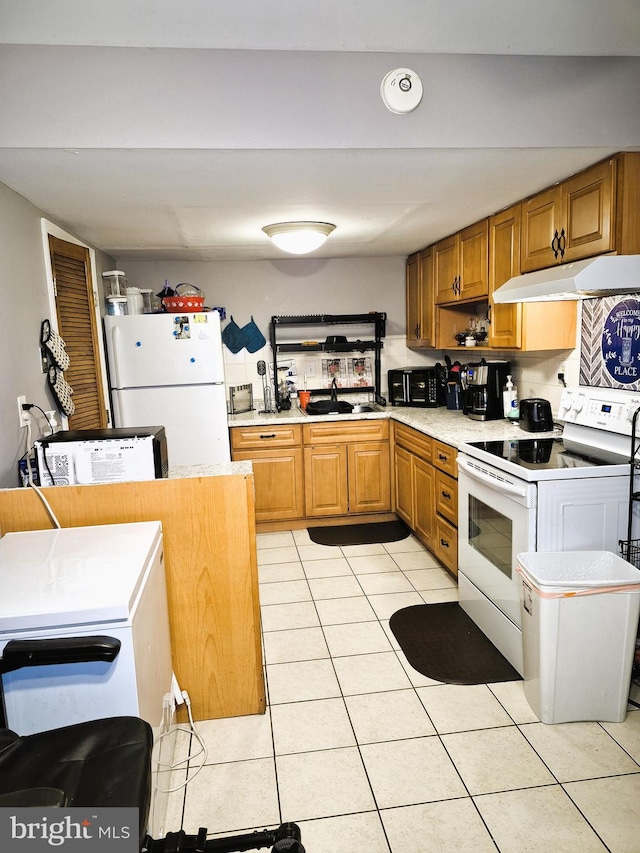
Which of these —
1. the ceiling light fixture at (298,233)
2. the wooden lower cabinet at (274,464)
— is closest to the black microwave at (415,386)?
the wooden lower cabinet at (274,464)

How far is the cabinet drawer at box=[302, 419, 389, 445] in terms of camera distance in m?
4.24

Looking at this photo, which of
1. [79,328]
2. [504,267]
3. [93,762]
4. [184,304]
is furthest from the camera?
[184,304]

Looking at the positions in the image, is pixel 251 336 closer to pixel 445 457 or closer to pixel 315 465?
pixel 315 465

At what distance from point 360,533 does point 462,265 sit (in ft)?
6.61

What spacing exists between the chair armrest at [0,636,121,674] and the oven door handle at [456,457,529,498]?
164cm

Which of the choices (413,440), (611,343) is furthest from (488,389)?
(611,343)

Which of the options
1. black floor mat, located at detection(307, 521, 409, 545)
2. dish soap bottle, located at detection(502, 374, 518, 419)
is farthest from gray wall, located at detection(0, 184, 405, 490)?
black floor mat, located at detection(307, 521, 409, 545)

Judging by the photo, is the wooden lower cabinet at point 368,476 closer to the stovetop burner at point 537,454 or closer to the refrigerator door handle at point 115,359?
the stovetop burner at point 537,454

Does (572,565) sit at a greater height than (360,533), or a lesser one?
greater

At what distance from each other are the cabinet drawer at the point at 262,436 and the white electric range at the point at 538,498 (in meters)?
1.60

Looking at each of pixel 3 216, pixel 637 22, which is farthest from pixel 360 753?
pixel 637 22

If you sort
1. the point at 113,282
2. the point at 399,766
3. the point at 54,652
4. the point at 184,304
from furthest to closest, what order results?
the point at 113,282 → the point at 184,304 → the point at 399,766 → the point at 54,652

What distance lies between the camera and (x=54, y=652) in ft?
4.23

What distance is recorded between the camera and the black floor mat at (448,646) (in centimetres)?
245
